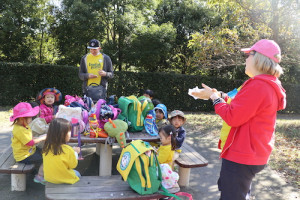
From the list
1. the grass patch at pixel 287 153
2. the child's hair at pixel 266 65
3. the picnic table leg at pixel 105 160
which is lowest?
the grass patch at pixel 287 153

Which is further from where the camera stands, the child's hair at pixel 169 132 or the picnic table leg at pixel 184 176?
the picnic table leg at pixel 184 176

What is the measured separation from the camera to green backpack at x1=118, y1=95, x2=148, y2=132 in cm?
410

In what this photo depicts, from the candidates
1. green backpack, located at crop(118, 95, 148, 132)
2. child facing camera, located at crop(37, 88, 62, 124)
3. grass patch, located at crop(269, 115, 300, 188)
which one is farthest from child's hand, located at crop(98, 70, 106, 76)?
grass patch, located at crop(269, 115, 300, 188)

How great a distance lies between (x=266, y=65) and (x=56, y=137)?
7.60 ft

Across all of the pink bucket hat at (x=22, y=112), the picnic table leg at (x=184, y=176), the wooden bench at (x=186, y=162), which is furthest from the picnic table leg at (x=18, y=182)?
the picnic table leg at (x=184, y=176)

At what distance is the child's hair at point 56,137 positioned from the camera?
2920 mm

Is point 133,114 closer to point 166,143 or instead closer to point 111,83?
point 166,143

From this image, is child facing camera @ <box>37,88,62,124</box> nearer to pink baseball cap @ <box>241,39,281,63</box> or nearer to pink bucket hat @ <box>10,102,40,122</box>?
pink bucket hat @ <box>10,102,40,122</box>

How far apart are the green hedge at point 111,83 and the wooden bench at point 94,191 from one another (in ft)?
26.9

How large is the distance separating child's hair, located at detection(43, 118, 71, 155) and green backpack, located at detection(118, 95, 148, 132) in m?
1.26

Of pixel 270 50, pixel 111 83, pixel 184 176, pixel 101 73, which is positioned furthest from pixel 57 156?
pixel 111 83

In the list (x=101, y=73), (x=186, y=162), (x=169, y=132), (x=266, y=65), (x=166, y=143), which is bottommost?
(x=186, y=162)

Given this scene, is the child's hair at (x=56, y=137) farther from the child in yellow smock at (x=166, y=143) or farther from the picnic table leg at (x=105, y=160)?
the child in yellow smock at (x=166, y=143)

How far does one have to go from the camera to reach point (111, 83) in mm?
11000
